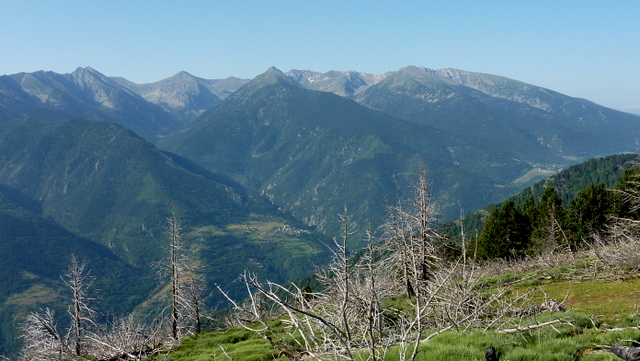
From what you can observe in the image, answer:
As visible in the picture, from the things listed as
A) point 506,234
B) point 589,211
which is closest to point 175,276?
point 506,234

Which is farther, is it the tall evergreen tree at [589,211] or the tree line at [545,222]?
the tall evergreen tree at [589,211]

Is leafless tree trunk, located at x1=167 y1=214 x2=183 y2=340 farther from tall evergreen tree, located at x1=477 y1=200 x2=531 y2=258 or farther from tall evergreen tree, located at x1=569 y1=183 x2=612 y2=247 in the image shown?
tall evergreen tree, located at x1=569 y1=183 x2=612 y2=247

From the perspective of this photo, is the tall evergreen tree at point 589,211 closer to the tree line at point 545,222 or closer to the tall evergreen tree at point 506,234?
the tree line at point 545,222

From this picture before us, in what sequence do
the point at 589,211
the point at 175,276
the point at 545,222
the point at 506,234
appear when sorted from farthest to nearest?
the point at 506,234, the point at 545,222, the point at 589,211, the point at 175,276

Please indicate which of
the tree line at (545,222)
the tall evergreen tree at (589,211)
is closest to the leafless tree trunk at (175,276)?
the tree line at (545,222)

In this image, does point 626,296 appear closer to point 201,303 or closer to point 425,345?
point 425,345

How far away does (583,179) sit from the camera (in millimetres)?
187250

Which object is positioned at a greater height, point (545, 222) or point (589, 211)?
point (589, 211)

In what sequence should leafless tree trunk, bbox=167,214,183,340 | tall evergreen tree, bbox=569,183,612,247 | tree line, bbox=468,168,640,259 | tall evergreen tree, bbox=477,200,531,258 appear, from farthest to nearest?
tall evergreen tree, bbox=477,200,531,258
tall evergreen tree, bbox=569,183,612,247
tree line, bbox=468,168,640,259
leafless tree trunk, bbox=167,214,183,340

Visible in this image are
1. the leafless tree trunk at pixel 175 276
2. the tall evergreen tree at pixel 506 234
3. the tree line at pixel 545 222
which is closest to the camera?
the leafless tree trunk at pixel 175 276

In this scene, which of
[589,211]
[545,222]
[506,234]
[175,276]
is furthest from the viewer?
[506,234]

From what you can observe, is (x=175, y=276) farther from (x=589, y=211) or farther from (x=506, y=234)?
(x=589, y=211)

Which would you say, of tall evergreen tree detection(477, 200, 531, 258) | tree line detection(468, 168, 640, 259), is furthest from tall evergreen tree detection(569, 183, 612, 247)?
tall evergreen tree detection(477, 200, 531, 258)

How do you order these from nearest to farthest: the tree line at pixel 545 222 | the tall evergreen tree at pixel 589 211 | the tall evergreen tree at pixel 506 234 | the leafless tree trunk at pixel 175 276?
the leafless tree trunk at pixel 175 276, the tree line at pixel 545 222, the tall evergreen tree at pixel 589 211, the tall evergreen tree at pixel 506 234
